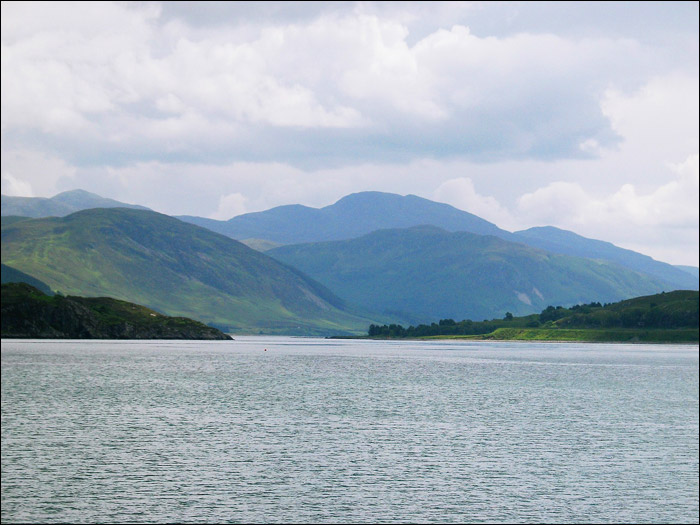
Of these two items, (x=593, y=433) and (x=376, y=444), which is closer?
(x=376, y=444)

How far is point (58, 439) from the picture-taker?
302ft

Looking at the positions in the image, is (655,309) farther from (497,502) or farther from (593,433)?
(593,433)

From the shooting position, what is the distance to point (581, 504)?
63.2 metres

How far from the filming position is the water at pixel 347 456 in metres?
61.1

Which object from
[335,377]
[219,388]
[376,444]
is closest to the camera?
[376,444]

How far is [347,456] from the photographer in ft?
271

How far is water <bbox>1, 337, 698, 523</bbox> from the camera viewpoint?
61.1 m

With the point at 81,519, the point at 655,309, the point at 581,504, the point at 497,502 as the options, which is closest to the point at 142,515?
the point at 81,519

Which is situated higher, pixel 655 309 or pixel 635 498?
pixel 655 309

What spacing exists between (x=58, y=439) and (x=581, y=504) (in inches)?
2476

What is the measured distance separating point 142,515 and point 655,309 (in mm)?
48565

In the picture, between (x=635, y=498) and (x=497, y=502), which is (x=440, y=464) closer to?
(x=497, y=502)

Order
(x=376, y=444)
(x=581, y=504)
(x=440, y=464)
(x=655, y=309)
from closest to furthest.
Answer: (x=581, y=504)
(x=655, y=309)
(x=440, y=464)
(x=376, y=444)

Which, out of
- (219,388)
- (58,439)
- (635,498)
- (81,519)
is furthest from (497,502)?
(219,388)
